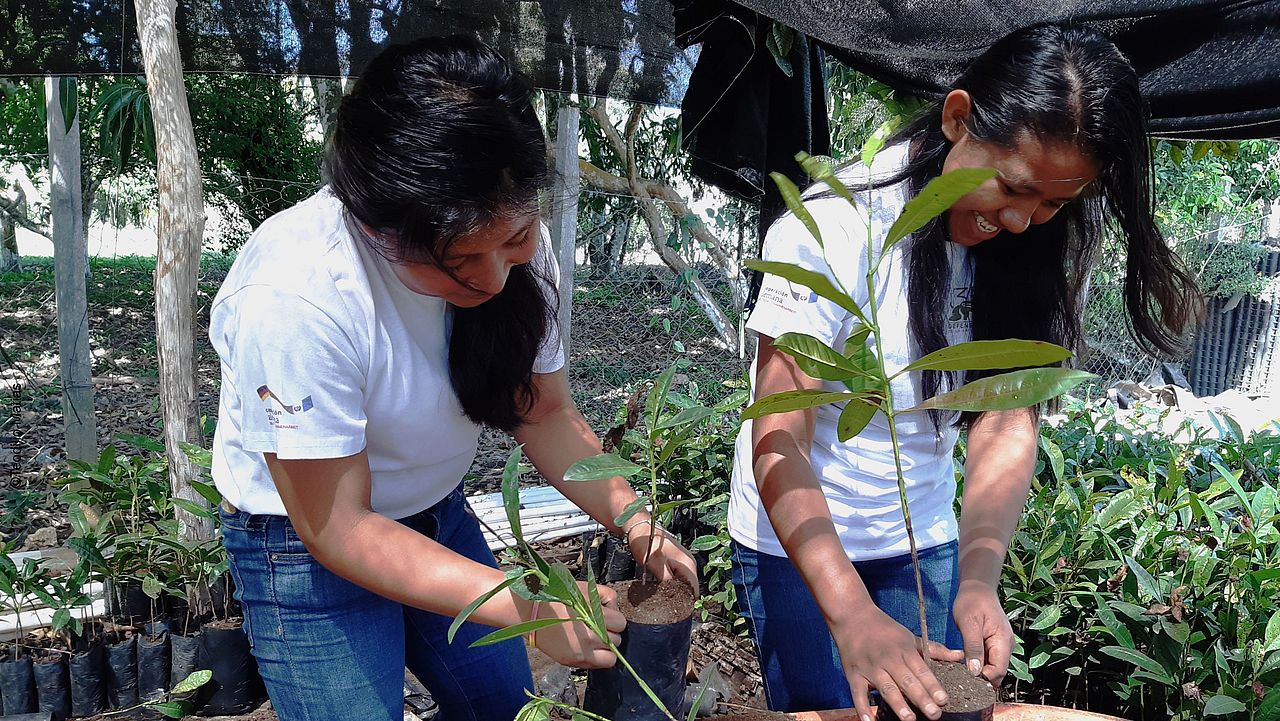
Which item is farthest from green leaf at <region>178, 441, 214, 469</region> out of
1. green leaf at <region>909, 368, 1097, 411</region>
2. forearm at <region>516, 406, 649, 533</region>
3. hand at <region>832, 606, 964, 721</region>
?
green leaf at <region>909, 368, 1097, 411</region>

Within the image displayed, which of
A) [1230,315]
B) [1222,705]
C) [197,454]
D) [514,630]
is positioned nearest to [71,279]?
[197,454]

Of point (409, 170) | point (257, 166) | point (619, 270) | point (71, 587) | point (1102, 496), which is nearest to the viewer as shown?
point (409, 170)

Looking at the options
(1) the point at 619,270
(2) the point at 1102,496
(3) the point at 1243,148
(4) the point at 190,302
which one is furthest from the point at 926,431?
(3) the point at 1243,148

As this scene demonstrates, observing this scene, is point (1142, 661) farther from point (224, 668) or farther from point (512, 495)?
point (224, 668)

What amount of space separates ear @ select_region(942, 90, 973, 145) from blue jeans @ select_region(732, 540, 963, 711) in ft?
1.78

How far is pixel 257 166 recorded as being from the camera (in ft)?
18.1

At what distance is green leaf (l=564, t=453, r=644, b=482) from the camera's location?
2.96 feet

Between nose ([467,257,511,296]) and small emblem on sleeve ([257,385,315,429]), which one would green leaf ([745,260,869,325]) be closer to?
nose ([467,257,511,296])

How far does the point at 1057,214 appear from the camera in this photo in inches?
46.3

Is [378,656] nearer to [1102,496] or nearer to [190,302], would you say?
[190,302]

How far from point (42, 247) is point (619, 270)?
3150 mm

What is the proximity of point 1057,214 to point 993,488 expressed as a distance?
372mm

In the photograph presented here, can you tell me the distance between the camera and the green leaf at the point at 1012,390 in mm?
704

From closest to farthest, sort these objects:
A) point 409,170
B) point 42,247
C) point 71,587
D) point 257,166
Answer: point 409,170
point 71,587
point 42,247
point 257,166
